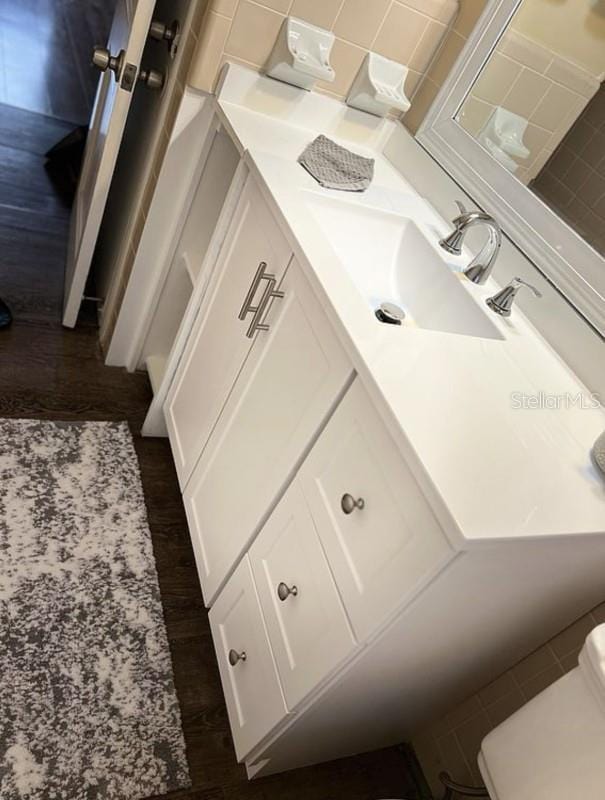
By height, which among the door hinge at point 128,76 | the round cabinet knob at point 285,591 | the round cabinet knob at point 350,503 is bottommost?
the round cabinet knob at point 285,591

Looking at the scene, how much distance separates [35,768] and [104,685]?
0.63 feet

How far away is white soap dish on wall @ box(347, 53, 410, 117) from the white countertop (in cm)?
33

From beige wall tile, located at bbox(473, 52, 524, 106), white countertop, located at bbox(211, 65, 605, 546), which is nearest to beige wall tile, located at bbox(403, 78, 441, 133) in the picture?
beige wall tile, located at bbox(473, 52, 524, 106)

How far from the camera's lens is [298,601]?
104cm

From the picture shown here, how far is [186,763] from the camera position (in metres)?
1.24

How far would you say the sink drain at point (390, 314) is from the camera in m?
1.25

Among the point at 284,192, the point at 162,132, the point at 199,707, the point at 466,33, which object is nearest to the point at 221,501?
the point at 199,707

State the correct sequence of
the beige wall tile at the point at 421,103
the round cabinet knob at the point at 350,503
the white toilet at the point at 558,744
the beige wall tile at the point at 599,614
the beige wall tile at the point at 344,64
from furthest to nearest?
the beige wall tile at the point at 421,103 → the beige wall tile at the point at 344,64 → the beige wall tile at the point at 599,614 → the round cabinet knob at the point at 350,503 → the white toilet at the point at 558,744

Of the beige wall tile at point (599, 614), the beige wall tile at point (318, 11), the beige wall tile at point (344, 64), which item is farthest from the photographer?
the beige wall tile at point (344, 64)

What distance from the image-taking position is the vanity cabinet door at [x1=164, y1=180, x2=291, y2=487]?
126cm

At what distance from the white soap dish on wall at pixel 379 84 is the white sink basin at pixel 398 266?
377mm

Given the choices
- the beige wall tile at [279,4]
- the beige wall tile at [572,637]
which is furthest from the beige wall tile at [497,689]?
the beige wall tile at [279,4]

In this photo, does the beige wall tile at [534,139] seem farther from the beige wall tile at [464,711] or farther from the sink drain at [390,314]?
the beige wall tile at [464,711]

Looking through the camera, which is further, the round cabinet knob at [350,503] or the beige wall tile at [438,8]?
the beige wall tile at [438,8]
